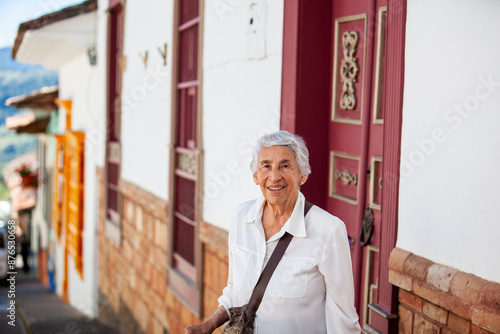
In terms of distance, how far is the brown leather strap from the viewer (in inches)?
110

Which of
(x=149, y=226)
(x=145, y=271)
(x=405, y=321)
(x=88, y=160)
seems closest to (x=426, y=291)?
(x=405, y=321)

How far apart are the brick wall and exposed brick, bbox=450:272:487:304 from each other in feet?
8.72

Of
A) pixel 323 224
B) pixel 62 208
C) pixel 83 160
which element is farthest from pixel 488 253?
pixel 62 208

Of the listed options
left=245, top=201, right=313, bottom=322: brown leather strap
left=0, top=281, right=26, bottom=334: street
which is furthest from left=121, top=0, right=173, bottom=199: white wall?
left=245, top=201, right=313, bottom=322: brown leather strap

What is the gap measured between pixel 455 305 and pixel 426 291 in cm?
24

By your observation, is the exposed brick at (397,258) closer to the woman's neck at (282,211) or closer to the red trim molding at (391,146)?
the red trim molding at (391,146)

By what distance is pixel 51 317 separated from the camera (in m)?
12.3

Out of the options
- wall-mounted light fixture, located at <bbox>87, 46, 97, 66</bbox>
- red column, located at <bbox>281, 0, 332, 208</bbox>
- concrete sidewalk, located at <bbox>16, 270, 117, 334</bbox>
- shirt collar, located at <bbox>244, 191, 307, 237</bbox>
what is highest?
wall-mounted light fixture, located at <bbox>87, 46, 97, 66</bbox>

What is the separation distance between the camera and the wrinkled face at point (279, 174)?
290 cm

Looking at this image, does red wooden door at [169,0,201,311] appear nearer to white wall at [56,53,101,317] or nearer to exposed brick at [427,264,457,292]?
exposed brick at [427,264,457,292]

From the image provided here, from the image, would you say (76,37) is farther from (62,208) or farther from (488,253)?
(488,253)

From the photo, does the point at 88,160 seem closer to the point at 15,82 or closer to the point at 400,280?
the point at 400,280

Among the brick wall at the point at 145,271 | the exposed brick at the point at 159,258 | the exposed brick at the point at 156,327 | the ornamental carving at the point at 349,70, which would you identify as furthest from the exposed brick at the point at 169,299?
the ornamental carving at the point at 349,70

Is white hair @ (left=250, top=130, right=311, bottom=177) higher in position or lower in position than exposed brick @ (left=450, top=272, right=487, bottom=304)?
higher
